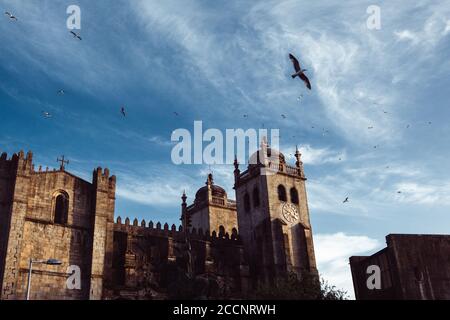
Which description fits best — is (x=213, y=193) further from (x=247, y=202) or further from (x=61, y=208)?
(x=61, y=208)

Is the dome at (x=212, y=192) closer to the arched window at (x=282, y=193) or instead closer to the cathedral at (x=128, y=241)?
the cathedral at (x=128, y=241)

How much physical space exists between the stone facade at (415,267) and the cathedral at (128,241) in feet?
23.6

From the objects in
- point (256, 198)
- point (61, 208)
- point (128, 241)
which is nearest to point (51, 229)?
point (61, 208)

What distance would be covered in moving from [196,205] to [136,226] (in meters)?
19.3

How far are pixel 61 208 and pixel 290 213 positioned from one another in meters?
24.1

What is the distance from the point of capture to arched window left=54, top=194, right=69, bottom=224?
40.1m

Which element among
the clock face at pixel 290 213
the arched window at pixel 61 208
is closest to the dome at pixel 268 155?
the clock face at pixel 290 213

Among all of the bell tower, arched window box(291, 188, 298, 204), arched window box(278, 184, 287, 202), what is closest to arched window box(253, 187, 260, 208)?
the bell tower

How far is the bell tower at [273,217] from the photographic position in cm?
4884

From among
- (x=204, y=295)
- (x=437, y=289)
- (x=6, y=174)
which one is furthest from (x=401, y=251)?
(x=6, y=174)

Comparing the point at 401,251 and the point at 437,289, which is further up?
the point at 401,251

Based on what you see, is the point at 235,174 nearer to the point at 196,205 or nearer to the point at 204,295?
the point at 196,205

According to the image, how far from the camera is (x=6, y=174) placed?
38562 millimetres

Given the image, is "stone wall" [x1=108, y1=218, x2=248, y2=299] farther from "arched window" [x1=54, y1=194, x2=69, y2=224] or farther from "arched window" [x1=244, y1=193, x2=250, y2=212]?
"arched window" [x1=54, y1=194, x2=69, y2=224]
